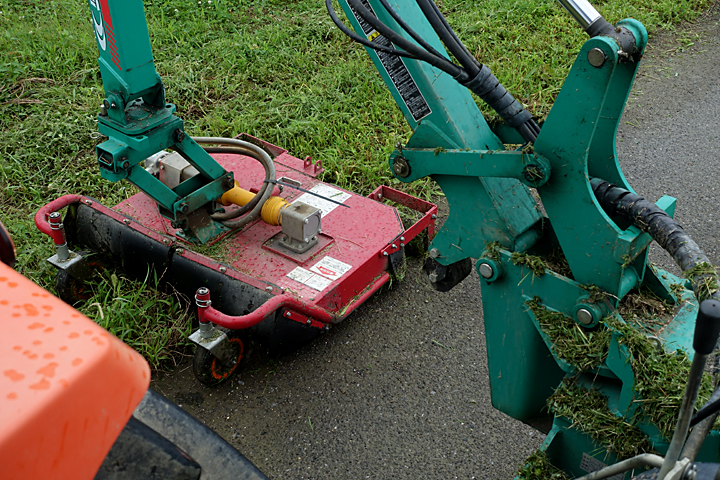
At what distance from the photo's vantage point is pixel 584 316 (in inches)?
79.0

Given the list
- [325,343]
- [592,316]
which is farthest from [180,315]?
[592,316]

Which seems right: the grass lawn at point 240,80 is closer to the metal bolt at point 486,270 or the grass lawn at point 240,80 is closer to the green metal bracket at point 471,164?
the green metal bracket at point 471,164

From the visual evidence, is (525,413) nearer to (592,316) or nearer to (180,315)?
(592,316)

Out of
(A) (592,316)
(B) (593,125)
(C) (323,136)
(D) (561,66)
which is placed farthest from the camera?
(D) (561,66)

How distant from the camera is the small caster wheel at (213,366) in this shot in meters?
3.03

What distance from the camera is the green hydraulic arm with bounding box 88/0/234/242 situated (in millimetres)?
2854

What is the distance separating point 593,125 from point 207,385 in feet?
7.09

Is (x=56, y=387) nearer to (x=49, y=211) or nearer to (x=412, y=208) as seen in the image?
(x=49, y=211)

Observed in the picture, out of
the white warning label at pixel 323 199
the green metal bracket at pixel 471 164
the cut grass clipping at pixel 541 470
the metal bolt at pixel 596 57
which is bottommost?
the cut grass clipping at pixel 541 470

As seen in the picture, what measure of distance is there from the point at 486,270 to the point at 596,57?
2.57 feet

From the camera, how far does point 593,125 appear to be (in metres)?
1.84

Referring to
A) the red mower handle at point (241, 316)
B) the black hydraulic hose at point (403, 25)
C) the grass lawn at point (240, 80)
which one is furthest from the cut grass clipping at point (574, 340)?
the grass lawn at point (240, 80)

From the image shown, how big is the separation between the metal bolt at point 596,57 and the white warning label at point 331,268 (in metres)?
1.76

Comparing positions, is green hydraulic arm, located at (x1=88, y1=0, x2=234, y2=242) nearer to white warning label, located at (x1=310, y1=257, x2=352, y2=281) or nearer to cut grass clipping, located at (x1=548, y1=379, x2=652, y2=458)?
white warning label, located at (x1=310, y1=257, x2=352, y2=281)
